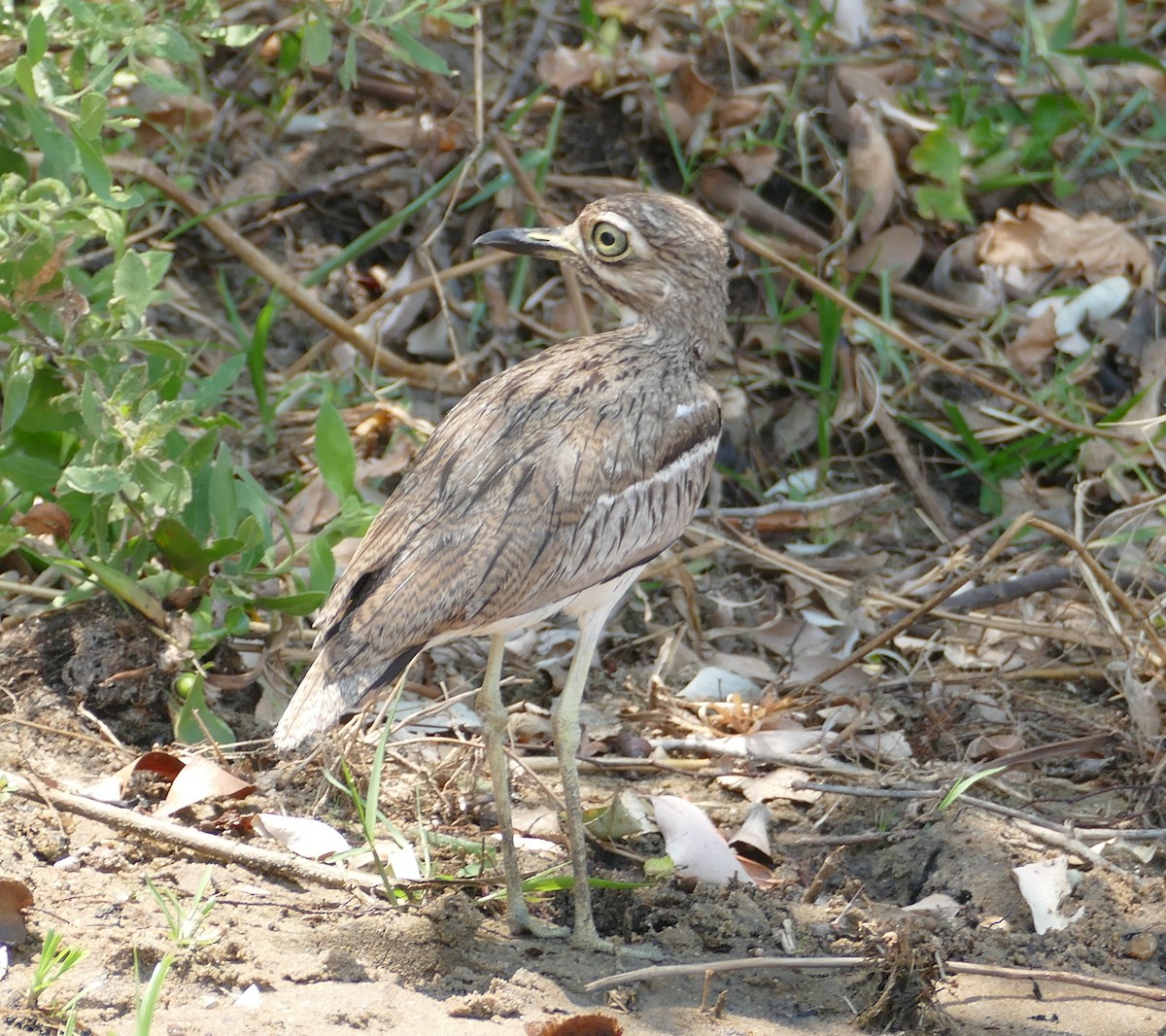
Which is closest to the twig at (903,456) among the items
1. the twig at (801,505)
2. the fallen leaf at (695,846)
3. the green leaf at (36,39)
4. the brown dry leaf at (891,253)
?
the twig at (801,505)

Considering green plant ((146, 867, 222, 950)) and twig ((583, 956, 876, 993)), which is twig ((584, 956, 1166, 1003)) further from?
green plant ((146, 867, 222, 950))

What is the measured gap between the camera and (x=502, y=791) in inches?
134

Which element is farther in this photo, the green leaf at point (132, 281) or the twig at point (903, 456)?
the twig at point (903, 456)

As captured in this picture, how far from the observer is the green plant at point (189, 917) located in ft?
9.14

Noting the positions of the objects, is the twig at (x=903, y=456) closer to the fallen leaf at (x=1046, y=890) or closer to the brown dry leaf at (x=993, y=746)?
the brown dry leaf at (x=993, y=746)

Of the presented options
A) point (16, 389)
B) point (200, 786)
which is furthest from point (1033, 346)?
point (16, 389)

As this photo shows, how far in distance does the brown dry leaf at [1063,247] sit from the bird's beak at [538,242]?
241 cm

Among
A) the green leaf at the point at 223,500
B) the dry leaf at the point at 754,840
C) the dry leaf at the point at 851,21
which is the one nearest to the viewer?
the dry leaf at the point at 754,840

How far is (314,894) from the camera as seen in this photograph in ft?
10.4

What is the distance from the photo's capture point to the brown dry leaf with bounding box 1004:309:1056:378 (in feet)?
17.8

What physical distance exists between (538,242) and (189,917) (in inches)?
71.5

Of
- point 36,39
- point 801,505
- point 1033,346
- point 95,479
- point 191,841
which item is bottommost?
point 801,505

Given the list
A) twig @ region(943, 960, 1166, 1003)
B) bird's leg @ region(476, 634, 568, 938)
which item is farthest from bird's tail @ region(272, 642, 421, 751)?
twig @ region(943, 960, 1166, 1003)

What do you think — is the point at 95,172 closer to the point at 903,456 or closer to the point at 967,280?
the point at 903,456
